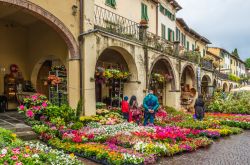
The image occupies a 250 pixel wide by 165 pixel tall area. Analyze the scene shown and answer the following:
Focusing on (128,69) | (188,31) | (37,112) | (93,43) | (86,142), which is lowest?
(86,142)

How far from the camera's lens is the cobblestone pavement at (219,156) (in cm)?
765

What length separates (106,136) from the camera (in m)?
9.77

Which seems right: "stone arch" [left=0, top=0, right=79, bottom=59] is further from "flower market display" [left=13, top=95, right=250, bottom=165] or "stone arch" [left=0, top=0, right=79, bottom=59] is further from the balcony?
the balcony

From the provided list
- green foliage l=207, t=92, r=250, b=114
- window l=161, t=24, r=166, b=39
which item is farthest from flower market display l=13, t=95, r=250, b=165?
window l=161, t=24, r=166, b=39

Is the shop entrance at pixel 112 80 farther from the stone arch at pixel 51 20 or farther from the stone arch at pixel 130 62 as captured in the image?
the stone arch at pixel 51 20

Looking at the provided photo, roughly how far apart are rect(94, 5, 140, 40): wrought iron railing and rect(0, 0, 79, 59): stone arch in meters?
2.19

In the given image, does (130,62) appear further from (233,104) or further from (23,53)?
(233,104)

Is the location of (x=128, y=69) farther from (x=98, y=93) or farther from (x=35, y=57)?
(x=35, y=57)

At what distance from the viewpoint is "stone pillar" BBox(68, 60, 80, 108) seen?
40.5ft

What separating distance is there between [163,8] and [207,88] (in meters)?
12.4

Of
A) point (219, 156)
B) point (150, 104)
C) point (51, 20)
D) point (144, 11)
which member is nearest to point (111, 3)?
point (144, 11)

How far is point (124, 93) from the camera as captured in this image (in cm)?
1675

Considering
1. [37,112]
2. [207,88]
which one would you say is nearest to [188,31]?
[207,88]

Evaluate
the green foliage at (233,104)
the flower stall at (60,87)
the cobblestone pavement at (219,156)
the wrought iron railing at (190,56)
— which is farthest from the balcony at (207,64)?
the cobblestone pavement at (219,156)
